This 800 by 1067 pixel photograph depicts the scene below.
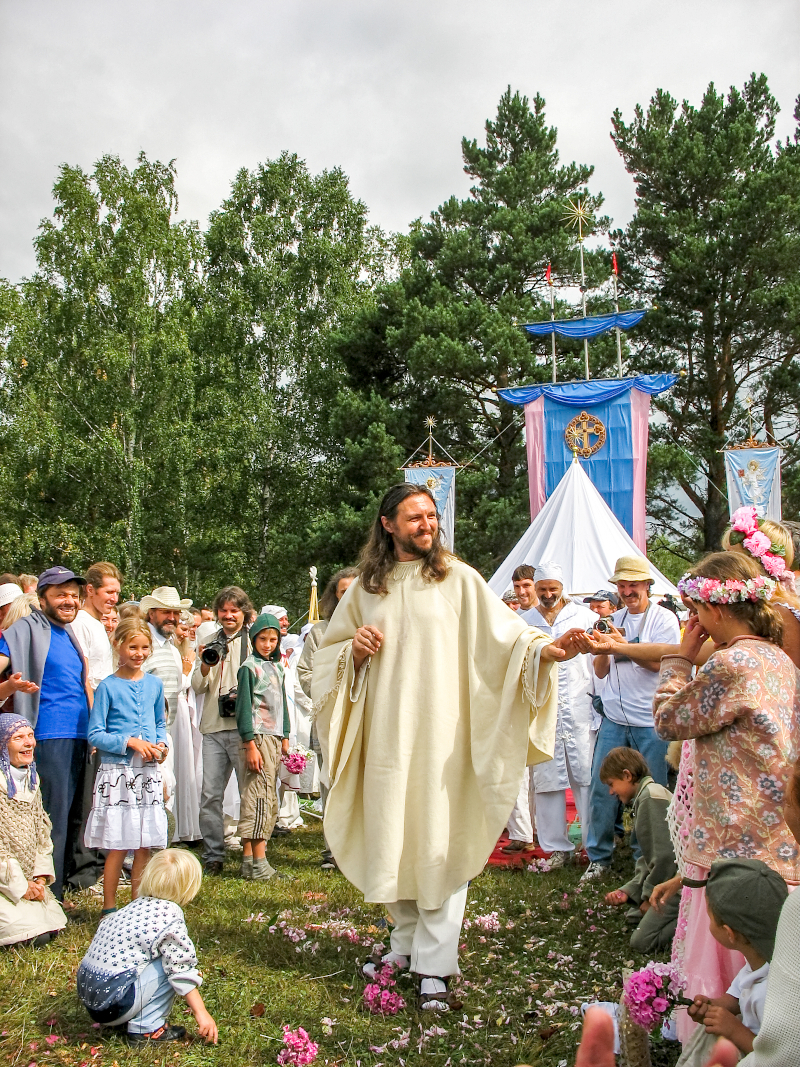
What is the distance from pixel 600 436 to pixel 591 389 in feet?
3.48

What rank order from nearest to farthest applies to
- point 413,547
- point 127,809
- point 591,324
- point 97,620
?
point 413,547 → point 127,809 → point 97,620 → point 591,324

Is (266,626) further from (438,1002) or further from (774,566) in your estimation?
(774,566)

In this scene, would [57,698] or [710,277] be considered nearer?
[57,698]

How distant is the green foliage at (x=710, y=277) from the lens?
939 inches

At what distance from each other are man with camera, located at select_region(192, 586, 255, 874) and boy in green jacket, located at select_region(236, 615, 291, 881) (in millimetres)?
113

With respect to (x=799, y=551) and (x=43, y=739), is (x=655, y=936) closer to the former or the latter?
(x=799, y=551)

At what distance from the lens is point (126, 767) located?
16.5 feet

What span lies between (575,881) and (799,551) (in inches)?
126

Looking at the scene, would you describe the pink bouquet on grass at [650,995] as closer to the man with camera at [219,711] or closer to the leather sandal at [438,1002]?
the leather sandal at [438,1002]

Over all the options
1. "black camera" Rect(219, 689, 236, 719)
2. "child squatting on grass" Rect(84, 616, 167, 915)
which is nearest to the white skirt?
"child squatting on grass" Rect(84, 616, 167, 915)

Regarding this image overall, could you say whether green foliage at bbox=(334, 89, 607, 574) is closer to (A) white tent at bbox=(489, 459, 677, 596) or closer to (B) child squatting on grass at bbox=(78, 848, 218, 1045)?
(A) white tent at bbox=(489, 459, 677, 596)

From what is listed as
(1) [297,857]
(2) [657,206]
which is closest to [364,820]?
(1) [297,857]

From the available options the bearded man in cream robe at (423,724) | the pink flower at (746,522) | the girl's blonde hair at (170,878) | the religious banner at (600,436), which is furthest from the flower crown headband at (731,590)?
the religious banner at (600,436)

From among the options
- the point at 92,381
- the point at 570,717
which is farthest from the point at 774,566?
the point at 92,381
